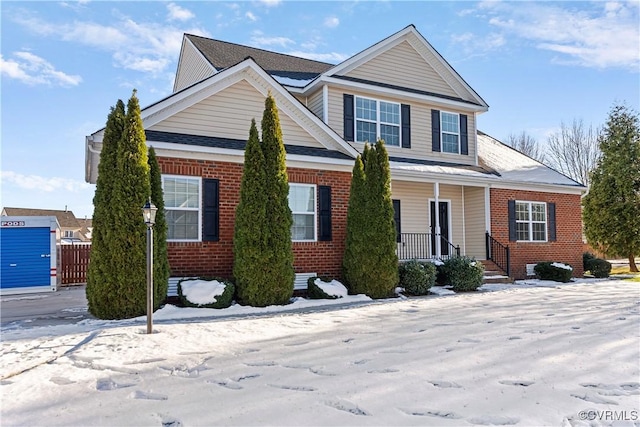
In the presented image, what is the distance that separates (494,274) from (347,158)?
6059 millimetres

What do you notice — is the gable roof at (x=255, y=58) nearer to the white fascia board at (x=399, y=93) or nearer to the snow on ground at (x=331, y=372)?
the white fascia board at (x=399, y=93)

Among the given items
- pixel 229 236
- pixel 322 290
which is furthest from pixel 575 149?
pixel 229 236

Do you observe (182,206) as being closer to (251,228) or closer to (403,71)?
(251,228)

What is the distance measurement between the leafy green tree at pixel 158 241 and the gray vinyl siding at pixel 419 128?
5.97 m

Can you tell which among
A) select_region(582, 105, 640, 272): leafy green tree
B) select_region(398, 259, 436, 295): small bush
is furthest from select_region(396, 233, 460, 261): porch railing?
select_region(582, 105, 640, 272): leafy green tree

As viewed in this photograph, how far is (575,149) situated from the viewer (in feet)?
112

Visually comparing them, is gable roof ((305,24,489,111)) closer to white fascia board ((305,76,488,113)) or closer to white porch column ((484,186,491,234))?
white fascia board ((305,76,488,113))

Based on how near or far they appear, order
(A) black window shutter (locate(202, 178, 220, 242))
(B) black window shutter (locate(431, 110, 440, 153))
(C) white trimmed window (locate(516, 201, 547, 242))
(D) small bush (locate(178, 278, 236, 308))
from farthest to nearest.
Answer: (C) white trimmed window (locate(516, 201, 547, 242)) < (B) black window shutter (locate(431, 110, 440, 153)) < (A) black window shutter (locate(202, 178, 220, 242)) < (D) small bush (locate(178, 278, 236, 308))

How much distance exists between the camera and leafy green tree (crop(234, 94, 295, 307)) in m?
8.98

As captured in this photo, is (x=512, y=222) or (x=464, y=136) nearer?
(x=512, y=222)

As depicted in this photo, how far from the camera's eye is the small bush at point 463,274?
11.6m

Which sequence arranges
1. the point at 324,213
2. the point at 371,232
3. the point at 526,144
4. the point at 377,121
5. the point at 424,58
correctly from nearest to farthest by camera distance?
the point at 371,232 < the point at 324,213 < the point at 377,121 < the point at 424,58 < the point at 526,144

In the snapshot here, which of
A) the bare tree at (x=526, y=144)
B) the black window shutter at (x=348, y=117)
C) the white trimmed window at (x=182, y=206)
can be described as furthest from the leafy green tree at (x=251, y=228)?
the bare tree at (x=526, y=144)

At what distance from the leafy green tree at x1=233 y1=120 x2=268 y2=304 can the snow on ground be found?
138 centimetres
